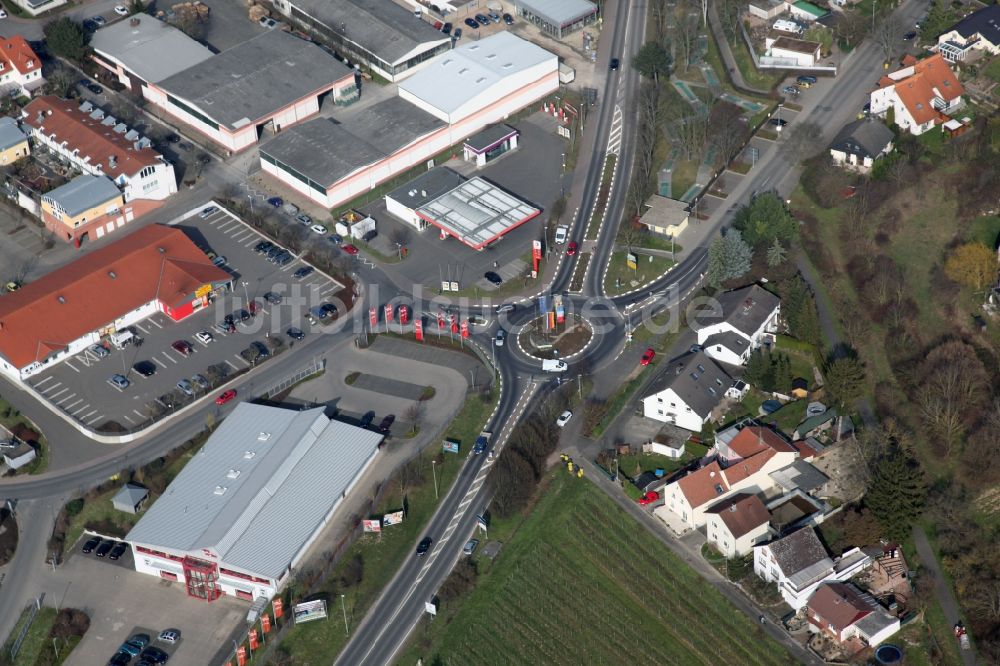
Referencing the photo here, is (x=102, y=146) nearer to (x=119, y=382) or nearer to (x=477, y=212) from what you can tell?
(x=119, y=382)

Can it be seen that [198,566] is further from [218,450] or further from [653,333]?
[653,333]

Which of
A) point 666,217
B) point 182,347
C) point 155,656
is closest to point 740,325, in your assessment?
point 666,217

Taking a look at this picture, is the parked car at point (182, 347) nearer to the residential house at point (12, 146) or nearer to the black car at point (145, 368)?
the black car at point (145, 368)

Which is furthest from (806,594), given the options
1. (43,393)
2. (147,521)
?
(43,393)

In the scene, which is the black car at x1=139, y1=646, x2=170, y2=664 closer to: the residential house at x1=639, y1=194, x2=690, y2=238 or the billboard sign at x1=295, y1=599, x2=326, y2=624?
the billboard sign at x1=295, y1=599, x2=326, y2=624

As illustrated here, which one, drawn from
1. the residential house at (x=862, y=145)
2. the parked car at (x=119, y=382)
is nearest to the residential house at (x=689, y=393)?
the residential house at (x=862, y=145)

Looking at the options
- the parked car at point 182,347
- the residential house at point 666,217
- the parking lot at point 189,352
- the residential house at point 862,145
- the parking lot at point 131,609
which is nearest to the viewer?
the parking lot at point 131,609

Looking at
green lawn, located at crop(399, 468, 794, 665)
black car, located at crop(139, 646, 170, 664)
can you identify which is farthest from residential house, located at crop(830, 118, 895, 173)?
black car, located at crop(139, 646, 170, 664)
